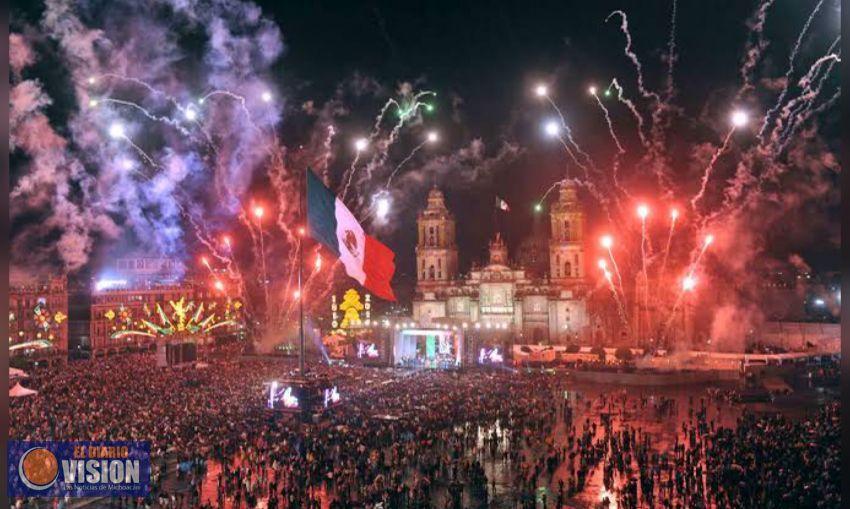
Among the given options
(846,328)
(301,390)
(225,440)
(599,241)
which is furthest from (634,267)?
(846,328)

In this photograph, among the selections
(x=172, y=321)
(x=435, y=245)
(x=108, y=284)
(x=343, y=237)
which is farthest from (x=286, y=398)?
(x=435, y=245)

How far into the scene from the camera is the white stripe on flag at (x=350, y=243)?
78.3ft

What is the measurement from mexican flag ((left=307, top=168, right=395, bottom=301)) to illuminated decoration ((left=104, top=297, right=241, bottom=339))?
97.7 ft

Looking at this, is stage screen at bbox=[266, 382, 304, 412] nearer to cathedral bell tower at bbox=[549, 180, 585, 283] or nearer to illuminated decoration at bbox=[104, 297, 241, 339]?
illuminated decoration at bbox=[104, 297, 241, 339]

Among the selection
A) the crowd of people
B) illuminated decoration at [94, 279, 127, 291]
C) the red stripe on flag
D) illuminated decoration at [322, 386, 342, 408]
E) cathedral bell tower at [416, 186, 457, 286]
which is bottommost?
the crowd of people

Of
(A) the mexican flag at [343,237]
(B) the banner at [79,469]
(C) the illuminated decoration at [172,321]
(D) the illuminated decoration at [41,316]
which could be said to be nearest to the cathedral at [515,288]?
(C) the illuminated decoration at [172,321]

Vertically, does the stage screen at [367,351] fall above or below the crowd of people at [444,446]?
above

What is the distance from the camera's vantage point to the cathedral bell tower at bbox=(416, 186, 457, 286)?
74.1m

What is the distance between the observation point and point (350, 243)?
957 inches

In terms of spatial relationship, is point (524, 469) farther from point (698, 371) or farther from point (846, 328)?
point (698, 371)

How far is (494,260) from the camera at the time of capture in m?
70.9

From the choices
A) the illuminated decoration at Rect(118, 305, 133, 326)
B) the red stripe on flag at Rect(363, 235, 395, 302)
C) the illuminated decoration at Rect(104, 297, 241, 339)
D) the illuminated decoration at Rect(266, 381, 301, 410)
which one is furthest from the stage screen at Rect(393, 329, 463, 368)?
the illuminated decoration at Rect(118, 305, 133, 326)

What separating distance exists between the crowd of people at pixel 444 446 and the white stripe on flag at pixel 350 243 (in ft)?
19.2

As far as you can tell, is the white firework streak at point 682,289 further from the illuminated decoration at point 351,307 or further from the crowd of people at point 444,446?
the illuminated decoration at point 351,307
